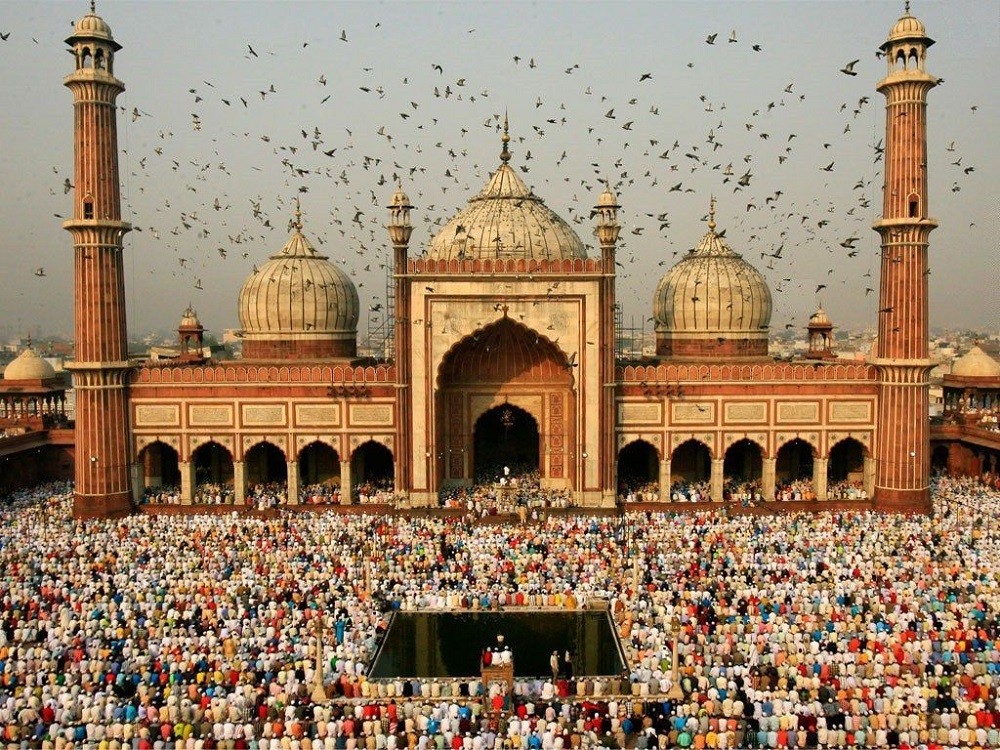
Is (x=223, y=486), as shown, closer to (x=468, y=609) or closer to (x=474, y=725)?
(x=468, y=609)

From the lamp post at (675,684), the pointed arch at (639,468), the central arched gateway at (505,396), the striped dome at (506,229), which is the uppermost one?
the striped dome at (506,229)

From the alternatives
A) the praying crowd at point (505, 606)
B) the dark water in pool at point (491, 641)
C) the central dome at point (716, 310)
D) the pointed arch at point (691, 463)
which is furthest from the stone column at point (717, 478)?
the dark water in pool at point (491, 641)

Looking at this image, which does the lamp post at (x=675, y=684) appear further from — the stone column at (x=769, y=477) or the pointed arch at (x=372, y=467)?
the pointed arch at (x=372, y=467)

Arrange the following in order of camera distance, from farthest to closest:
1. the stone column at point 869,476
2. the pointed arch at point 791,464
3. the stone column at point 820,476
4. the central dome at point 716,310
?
the central dome at point 716,310
the pointed arch at point 791,464
the stone column at point 820,476
the stone column at point 869,476

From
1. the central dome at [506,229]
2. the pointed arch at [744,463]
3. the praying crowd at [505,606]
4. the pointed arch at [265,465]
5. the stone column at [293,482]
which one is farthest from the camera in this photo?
the central dome at [506,229]

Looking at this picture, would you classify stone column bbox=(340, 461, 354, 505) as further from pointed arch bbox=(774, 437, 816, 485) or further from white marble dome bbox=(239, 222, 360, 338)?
pointed arch bbox=(774, 437, 816, 485)

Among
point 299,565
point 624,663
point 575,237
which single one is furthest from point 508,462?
point 624,663

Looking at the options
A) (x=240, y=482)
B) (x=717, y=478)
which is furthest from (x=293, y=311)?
(x=717, y=478)
